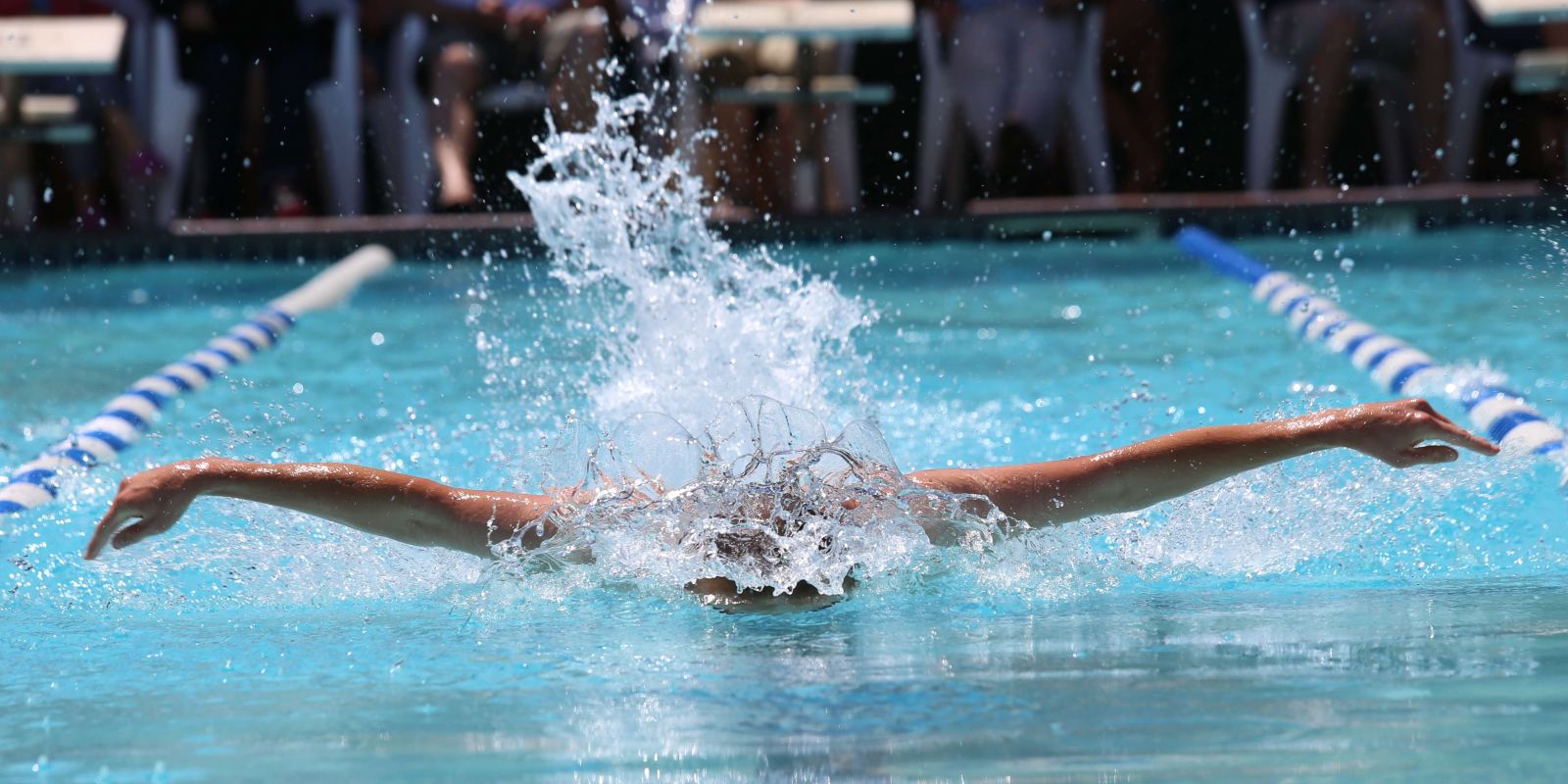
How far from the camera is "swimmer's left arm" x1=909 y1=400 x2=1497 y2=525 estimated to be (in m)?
2.60

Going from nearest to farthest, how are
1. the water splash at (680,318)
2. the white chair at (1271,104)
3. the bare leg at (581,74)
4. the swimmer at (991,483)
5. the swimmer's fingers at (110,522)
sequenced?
the swimmer's fingers at (110,522), the swimmer at (991,483), the water splash at (680,318), the bare leg at (581,74), the white chair at (1271,104)

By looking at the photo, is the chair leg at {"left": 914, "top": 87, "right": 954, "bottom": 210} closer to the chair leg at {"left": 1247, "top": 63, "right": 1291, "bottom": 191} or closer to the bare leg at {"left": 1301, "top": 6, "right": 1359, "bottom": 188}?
the chair leg at {"left": 1247, "top": 63, "right": 1291, "bottom": 191}

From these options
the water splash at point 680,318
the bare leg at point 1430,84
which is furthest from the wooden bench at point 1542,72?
the water splash at point 680,318

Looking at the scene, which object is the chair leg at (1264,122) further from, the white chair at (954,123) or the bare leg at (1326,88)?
the white chair at (954,123)

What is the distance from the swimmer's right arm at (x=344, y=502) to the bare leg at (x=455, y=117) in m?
5.25

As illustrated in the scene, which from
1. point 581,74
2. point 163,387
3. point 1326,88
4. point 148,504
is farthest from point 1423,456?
point 1326,88

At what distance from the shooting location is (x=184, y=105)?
311 inches

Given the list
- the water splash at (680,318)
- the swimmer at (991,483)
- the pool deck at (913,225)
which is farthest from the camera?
the pool deck at (913,225)

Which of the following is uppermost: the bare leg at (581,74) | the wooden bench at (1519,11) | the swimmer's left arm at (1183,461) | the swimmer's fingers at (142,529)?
the wooden bench at (1519,11)

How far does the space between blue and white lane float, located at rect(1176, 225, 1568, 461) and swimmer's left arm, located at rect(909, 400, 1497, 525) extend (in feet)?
3.06

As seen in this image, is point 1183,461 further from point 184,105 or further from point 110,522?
point 184,105

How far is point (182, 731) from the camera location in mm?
2111

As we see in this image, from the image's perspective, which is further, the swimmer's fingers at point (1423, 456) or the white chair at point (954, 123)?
the white chair at point (954, 123)

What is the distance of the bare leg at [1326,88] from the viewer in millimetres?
7742
